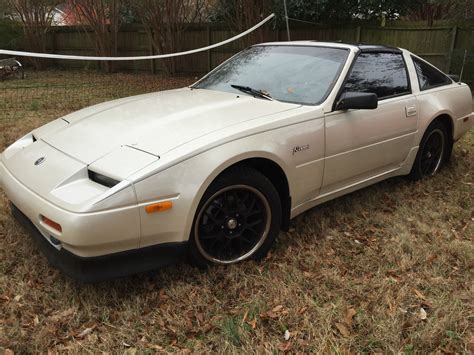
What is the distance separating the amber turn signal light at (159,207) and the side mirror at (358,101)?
161 centimetres

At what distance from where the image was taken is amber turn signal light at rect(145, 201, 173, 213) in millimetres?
2426

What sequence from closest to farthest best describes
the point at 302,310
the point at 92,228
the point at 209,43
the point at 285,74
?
1. the point at 92,228
2. the point at 302,310
3. the point at 285,74
4. the point at 209,43

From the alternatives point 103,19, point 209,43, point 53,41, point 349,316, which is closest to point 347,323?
point 349,316

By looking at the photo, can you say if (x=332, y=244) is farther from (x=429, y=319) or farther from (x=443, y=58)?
(x=443, y=58)

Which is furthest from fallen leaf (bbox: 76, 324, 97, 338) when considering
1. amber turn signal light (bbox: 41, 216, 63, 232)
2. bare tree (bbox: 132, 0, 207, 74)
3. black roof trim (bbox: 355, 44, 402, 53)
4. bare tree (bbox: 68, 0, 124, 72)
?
bare tree (bbox: 68, 0, 124, 72)

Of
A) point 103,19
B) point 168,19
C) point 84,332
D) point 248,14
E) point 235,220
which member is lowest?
point 84,332

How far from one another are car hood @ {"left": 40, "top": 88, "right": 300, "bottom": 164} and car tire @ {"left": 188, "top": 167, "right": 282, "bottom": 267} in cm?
38

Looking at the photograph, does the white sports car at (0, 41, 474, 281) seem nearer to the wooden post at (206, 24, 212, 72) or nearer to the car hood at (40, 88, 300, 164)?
the car hood at (40, 88, 300, 164)

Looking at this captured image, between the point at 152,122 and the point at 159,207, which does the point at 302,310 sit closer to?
the point at 159,207

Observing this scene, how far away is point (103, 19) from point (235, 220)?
48.4 feet

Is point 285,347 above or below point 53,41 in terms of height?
above

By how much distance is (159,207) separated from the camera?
2.46 m

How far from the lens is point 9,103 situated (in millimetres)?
9297

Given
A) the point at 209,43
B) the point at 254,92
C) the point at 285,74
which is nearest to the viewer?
the point at 254,92
